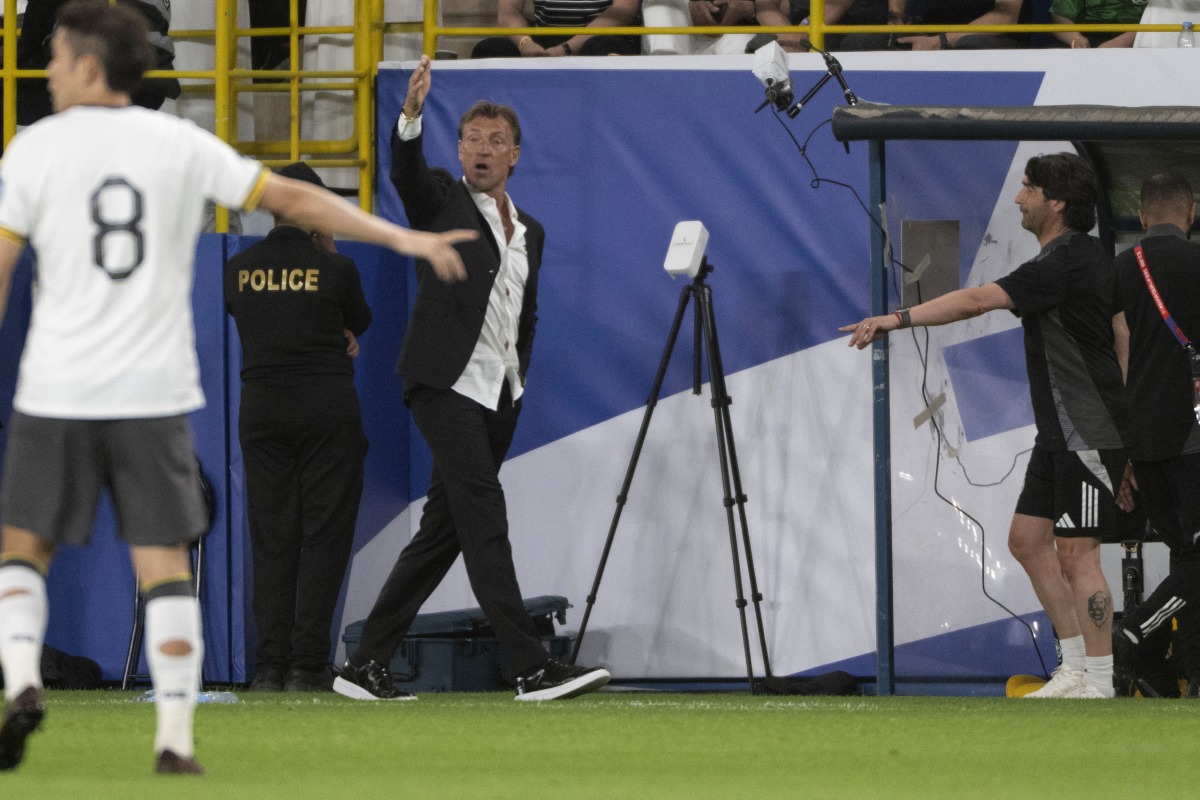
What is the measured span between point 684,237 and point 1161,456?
87.5 inches

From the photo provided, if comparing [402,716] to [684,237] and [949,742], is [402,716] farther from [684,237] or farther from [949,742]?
[684,237]

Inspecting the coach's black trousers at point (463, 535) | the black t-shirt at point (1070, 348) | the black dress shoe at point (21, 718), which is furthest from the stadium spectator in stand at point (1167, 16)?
the black dress shoe at point (21, 718)

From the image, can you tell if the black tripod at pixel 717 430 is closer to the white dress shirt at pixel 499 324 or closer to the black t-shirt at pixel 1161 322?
the white dress shirt at pixel 499 324

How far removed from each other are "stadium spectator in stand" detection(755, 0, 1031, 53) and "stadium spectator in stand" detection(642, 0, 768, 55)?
0.55ft

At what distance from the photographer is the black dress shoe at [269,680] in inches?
301

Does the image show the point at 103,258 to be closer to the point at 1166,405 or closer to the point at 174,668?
the point at 174,668

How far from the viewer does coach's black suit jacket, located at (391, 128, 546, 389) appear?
6559 millimetres

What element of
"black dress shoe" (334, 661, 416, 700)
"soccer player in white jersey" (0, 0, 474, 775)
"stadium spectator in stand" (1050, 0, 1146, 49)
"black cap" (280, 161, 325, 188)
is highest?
"stadium spectator in stand" (1050, 0, 1146, 49)

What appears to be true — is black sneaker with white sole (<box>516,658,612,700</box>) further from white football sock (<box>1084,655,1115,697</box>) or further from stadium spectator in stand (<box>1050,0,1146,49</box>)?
stadium spectator in stand (<box>1050,0,1146,49</box>)

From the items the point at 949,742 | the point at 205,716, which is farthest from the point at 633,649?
the point at 949,742

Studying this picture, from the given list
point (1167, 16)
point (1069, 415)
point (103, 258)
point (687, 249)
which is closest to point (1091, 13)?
point (1167, 16)

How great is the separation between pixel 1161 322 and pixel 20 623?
16.0 ft

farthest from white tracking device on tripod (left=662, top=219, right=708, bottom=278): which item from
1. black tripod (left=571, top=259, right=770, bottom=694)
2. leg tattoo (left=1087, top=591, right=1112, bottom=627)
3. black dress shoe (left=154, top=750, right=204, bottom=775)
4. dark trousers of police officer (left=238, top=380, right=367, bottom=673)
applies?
black dress shoe (left=154, top=750, right=204, bottom=775)

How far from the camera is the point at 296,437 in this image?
770 cm
